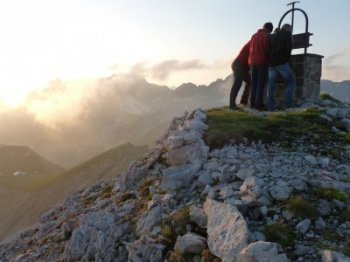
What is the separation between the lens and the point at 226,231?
31.9ft

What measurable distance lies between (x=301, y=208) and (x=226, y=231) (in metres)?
1.82

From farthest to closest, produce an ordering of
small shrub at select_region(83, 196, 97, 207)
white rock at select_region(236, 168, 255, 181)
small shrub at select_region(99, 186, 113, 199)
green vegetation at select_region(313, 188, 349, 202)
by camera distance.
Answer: small shrub at select_region(83, 196, 97, 207) < small shrub at select_region(99, 186, 113, 199) < white rock at select_region(236, 168, 255, 181) < green vegetation at select_region(313, 188, 349, 202)

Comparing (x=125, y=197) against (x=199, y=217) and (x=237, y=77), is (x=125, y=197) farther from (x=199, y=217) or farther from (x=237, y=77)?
(x=237, y=77)

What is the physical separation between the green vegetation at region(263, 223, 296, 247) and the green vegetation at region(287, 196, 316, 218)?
1.81ft

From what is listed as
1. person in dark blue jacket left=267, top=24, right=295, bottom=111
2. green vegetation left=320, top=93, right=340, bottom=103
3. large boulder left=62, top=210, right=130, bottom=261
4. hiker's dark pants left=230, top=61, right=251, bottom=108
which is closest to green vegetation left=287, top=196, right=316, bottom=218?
large boulder left=62, top=210, right=130, bottom=261

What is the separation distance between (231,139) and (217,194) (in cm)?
373

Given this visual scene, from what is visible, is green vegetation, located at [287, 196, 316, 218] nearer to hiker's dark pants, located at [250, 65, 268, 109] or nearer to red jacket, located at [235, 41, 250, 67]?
hiker's dark pants, located at [250, 65, 268, 109]

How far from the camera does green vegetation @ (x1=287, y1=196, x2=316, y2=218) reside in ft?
33.4

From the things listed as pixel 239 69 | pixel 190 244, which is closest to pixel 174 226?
pixel 190 244

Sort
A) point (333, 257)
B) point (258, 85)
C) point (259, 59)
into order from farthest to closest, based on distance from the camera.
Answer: point (258, 85) < point (259, 59) < point (333, 257)

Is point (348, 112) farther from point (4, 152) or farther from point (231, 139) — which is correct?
point (4, 152)

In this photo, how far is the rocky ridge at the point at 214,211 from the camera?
9.50 metres

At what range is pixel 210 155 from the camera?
14.4 m

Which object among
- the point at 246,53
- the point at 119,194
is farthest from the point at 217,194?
the point at 246,53
